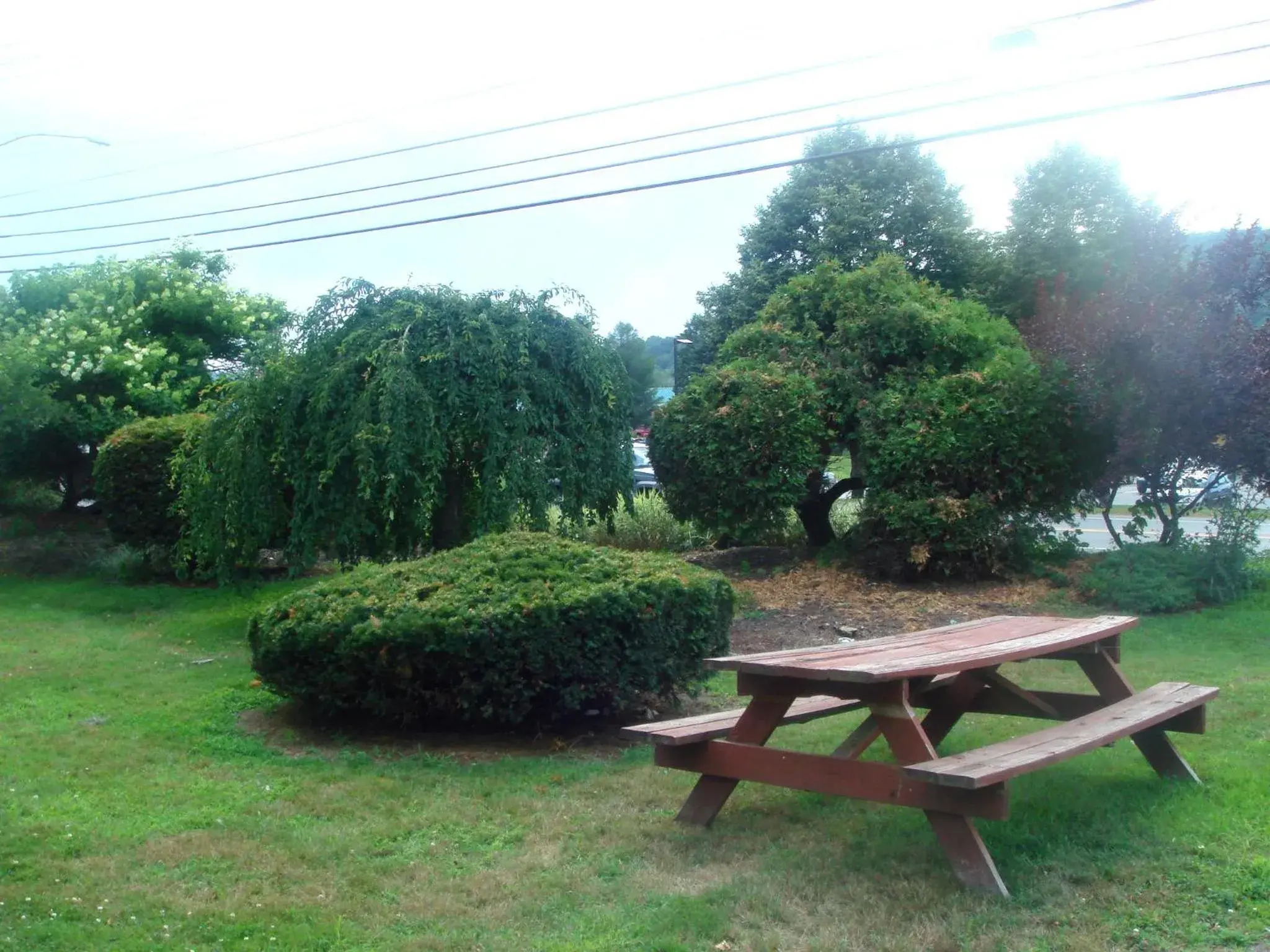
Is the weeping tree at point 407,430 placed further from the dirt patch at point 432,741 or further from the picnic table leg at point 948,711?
the picnic table leg at point 948,711

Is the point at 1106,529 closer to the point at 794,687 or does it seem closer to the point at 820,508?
the point at 820,508

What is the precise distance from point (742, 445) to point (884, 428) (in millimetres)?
1446

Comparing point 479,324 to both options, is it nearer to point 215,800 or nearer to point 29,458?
point 215,800

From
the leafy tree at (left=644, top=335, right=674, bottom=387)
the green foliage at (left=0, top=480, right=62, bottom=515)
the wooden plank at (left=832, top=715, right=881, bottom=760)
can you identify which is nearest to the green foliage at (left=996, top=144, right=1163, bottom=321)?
the green foliage at (left=0, top=480, right=62, bottom=515)

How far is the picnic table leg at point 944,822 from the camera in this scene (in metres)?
4.07

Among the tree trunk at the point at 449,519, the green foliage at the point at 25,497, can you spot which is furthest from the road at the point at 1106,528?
the green foliage at the point at 25,497

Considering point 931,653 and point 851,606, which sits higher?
point 931,653

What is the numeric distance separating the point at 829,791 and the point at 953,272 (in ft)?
87.9

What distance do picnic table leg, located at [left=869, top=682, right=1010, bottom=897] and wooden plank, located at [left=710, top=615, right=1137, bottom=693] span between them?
18 cm

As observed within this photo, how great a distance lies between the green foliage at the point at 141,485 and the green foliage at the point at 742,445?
18.2 ft

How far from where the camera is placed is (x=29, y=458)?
53.1 ft

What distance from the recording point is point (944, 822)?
4.18 metres

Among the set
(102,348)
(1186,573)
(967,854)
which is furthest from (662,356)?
(967,854)

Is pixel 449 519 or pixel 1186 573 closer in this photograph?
pixel 1186 573
